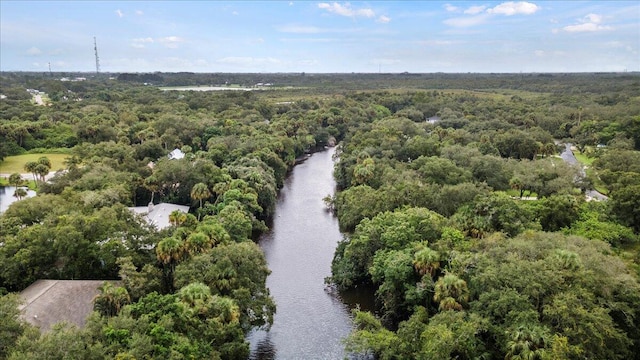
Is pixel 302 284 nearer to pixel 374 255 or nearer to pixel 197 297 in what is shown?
pixel 374 255

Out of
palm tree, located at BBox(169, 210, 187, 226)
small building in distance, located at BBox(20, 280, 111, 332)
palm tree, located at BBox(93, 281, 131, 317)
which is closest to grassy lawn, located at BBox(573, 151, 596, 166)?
palm tree, located at BBox(169, 210, 187, 226)

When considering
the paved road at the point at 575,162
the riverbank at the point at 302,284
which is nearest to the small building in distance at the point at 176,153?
the riverbank at the point at 302,284

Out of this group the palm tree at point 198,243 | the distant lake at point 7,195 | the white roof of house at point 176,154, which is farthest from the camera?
the white roof of house at point 176,154

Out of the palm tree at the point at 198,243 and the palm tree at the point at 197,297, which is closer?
the palm tree at the point at 197,297

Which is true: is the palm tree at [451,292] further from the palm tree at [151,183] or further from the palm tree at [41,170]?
the palm tree at [41,170]

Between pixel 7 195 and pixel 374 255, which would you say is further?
pixel 7 195

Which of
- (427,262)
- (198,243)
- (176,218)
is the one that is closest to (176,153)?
(176,218)
